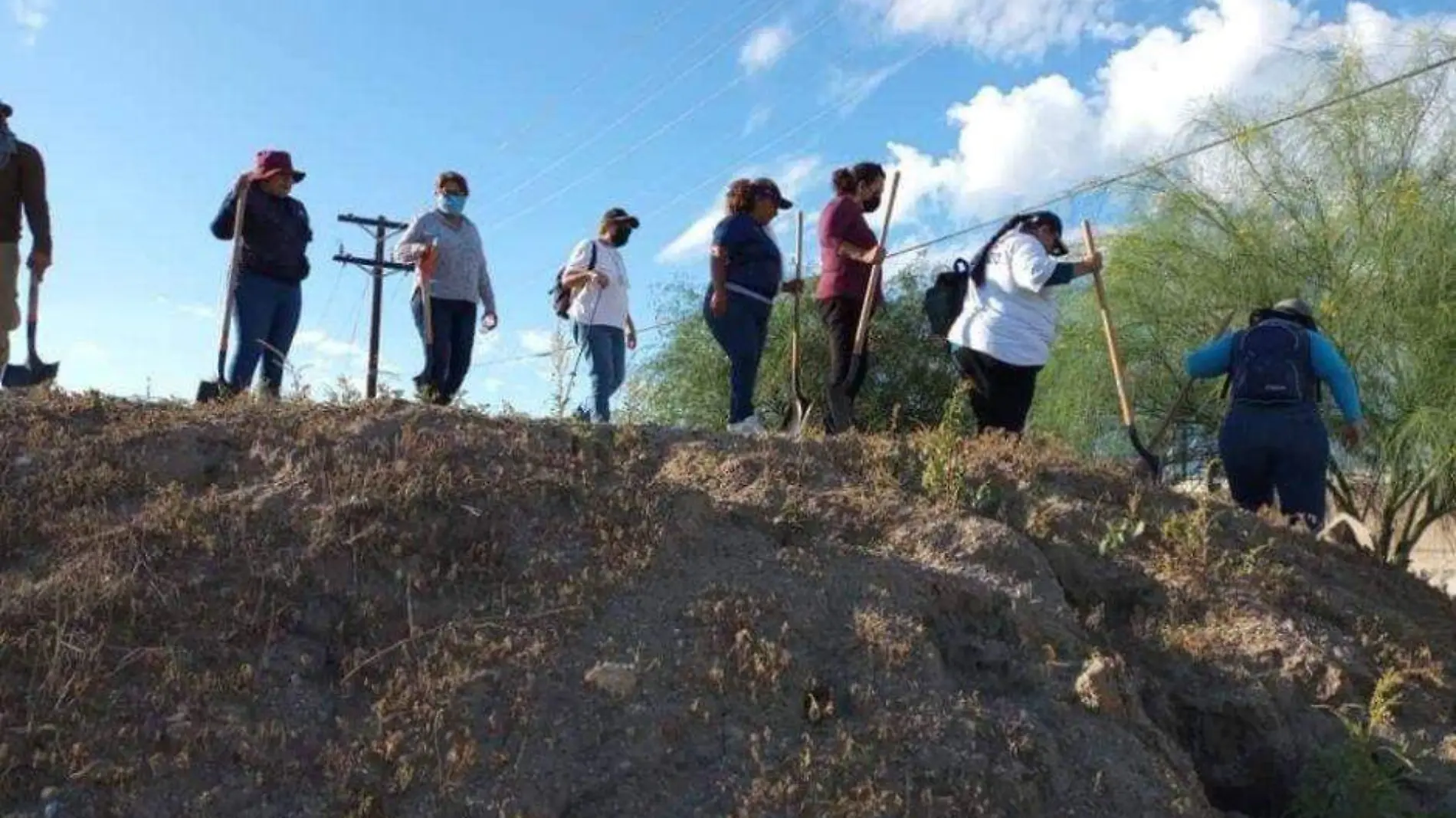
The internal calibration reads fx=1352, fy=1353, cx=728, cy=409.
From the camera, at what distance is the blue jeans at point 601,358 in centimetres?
684

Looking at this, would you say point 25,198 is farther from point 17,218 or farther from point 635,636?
point 635,636

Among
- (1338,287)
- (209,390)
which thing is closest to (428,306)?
(209,390)

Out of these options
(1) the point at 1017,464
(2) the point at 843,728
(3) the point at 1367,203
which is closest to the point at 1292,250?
(3) the point at 1367,203

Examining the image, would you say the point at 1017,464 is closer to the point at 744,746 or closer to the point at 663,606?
the point at 663,606

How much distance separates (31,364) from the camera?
632 centimetres

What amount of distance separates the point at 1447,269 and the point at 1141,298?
2886mm

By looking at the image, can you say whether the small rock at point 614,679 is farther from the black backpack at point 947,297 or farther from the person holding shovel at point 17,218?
the person holding shovel at point 17,218

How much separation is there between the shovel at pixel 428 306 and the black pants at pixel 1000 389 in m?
2.65

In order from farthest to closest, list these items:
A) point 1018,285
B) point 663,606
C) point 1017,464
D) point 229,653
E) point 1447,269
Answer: point 1447,269, point 1018,285, point 1017,464, point 663,606, point 229,653

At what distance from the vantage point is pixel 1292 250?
44.6 feet

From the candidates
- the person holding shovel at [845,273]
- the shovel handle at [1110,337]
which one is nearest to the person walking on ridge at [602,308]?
the person holding shovel at [845,273]

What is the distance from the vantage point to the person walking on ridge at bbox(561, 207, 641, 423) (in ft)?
22.9

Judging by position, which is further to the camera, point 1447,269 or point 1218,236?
point 1218,236

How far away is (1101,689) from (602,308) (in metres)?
3.89
